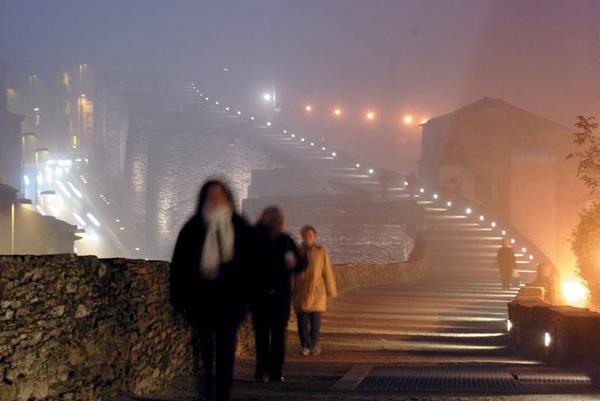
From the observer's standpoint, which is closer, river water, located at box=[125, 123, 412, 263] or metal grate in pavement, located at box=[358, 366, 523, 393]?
metal grate in pavement, located at box=[358, 366, 523, 393]

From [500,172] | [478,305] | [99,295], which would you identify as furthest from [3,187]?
[99,295]

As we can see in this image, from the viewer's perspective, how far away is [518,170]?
6706 centimetres

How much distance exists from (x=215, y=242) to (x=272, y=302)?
2.08 metres

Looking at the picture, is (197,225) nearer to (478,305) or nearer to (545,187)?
(478,305)

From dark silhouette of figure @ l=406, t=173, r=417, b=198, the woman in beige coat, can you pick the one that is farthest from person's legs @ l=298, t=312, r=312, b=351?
dark silhouette of figure @ l=406, t=173, r=417, b=198

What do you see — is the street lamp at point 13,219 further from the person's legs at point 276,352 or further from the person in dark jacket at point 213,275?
the person in dark jacket at point 213,275

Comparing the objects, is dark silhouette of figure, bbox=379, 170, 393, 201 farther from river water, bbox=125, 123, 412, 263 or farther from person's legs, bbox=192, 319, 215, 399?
person's legs, bbox=192, 319, 215, 399

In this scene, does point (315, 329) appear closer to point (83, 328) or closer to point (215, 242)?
point (215, 242)

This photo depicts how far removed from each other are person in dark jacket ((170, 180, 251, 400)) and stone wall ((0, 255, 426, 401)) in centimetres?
60

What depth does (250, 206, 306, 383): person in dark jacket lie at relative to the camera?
8234mm

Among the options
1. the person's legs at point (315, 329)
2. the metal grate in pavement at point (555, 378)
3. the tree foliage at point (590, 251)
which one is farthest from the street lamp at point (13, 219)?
the metal grate in pavement at point (555, 378)

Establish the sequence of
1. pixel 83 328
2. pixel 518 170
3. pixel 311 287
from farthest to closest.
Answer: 1. pixel 518 170
2. pixel 311 287
3. pixel 83 328

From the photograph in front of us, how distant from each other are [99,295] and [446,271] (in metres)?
29.9

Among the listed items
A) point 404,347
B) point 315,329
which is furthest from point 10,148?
point 315,329
